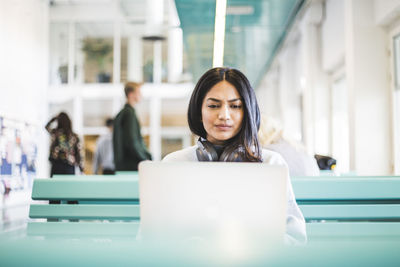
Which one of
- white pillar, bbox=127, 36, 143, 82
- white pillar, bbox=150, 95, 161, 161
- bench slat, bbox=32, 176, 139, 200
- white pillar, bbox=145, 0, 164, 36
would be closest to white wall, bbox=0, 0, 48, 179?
white pillar, bbox=145, 0, 164, 36

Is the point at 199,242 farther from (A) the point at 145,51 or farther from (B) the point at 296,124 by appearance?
(A) the point at 145,51

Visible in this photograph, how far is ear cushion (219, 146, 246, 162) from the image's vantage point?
163 centimetres

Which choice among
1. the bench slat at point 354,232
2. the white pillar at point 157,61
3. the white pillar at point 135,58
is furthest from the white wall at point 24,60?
the bench slat at point 354,232

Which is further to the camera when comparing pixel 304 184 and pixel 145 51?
pixel 145 51

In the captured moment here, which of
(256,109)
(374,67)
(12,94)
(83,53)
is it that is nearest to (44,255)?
(256,109)

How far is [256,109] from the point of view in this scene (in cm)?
168

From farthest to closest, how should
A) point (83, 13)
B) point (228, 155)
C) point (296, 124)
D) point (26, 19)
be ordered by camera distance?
point (83, 13) → point (296, 124) → point (26, 19) → point (228, 155)

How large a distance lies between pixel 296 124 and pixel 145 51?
5.30 m

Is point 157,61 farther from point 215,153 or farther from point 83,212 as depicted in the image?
point 215,153

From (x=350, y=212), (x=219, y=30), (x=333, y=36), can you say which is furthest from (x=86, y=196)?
(x=219, y=30)

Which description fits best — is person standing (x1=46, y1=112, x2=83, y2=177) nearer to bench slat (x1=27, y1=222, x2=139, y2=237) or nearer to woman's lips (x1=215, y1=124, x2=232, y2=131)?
woman's lips (x1=215, y1=124, x2=232, y2=131)

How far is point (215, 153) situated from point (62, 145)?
4.13 m

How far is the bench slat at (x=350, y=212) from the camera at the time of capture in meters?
2.17

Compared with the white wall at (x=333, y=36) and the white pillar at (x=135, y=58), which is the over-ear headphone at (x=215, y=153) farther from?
the white pillar at (x=135, y=58)
